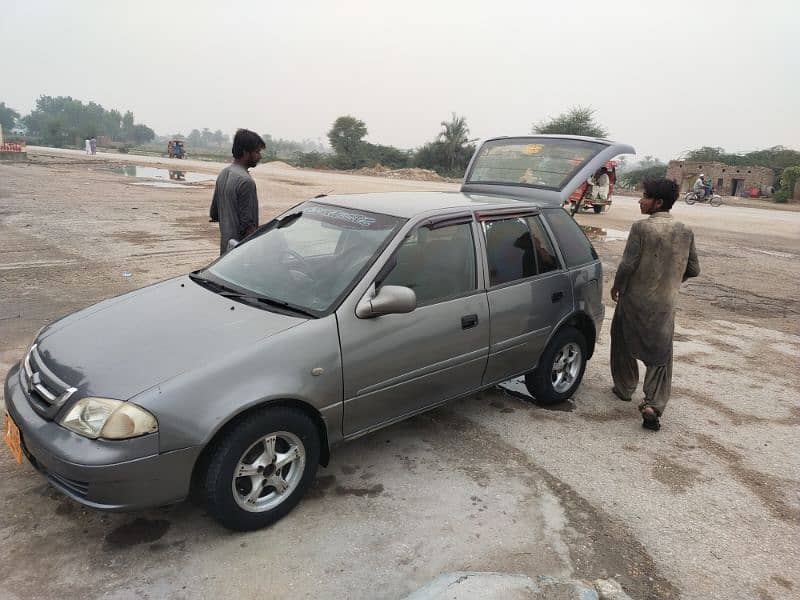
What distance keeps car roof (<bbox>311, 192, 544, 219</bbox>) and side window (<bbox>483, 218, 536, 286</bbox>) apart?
16 cm

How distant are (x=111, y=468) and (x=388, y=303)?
1498 mm

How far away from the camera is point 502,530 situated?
2992 millimetres

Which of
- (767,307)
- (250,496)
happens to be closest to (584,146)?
(250,496)

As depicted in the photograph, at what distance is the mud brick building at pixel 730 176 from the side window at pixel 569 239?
42562 millimetres

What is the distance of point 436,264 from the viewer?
3625mm

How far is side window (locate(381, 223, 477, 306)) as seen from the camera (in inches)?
135

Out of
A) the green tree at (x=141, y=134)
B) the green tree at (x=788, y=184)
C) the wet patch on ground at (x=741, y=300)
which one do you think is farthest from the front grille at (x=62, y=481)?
the green tree at (x=141, y=134)

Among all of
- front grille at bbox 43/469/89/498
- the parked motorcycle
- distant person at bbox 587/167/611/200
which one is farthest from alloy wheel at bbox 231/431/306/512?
the parked motorcycle

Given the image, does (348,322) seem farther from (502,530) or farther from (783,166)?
(783,166)

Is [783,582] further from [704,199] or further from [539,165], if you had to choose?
[704,199]

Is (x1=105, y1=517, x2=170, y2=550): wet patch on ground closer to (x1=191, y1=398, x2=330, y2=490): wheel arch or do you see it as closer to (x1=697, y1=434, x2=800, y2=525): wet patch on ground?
(x1=191, y1=398, x2=330, y2=490): wheel arch

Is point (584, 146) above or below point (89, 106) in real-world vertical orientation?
below

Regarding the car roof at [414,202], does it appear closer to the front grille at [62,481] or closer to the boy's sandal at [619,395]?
the boy's sandal at [619,395]

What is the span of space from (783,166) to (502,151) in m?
50.8
